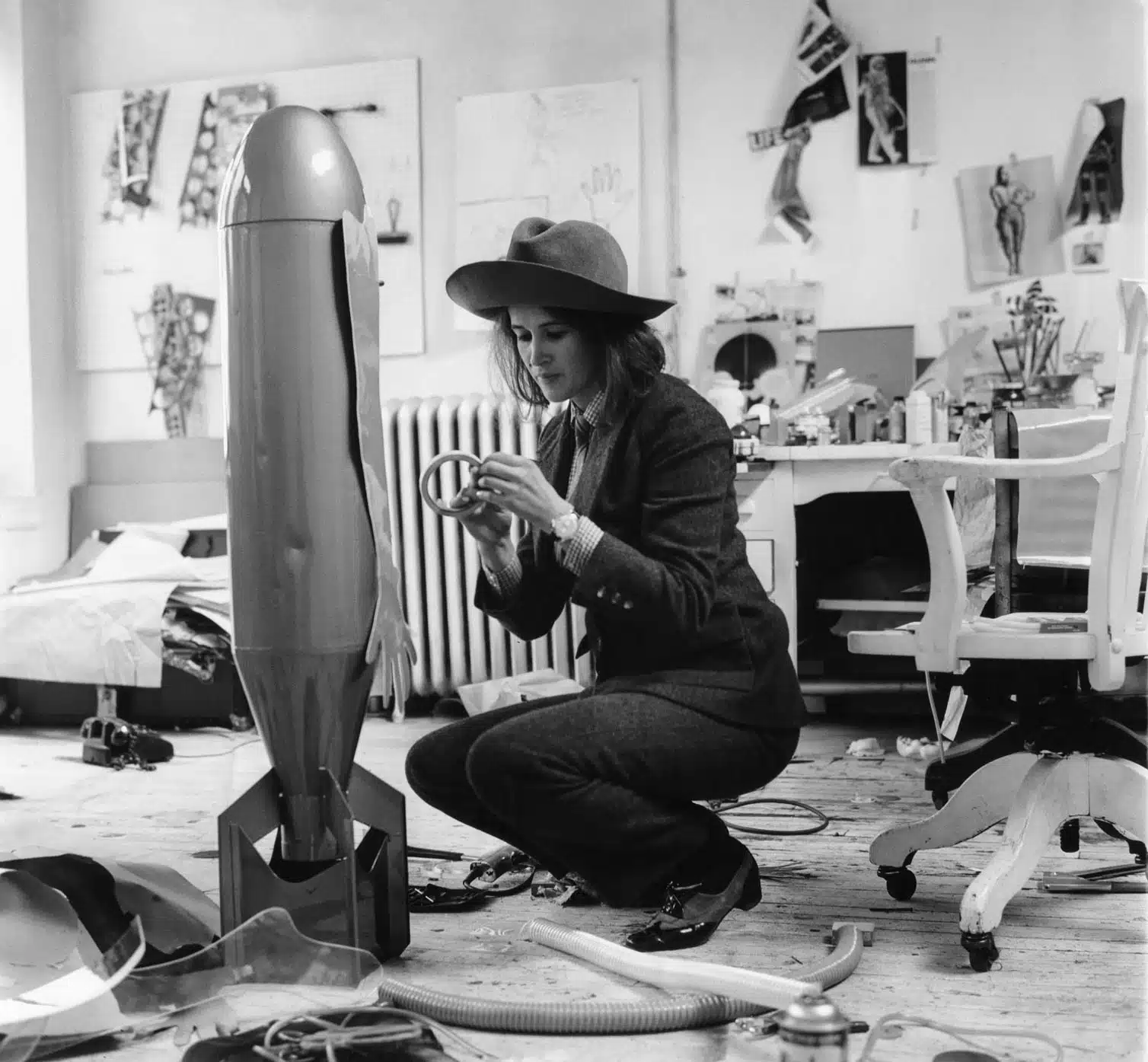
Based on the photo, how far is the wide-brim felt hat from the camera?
176cm

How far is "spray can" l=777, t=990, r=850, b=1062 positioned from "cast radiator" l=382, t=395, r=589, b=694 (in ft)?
8.94

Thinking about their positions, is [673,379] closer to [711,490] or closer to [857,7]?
[711,490]

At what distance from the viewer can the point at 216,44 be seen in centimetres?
436

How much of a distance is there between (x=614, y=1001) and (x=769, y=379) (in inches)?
103

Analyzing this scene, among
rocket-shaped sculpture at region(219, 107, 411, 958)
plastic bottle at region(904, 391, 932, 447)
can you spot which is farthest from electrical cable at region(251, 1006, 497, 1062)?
plastic bottle at region(904, 391, 932, 447)

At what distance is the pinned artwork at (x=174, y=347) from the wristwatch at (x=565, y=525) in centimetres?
304

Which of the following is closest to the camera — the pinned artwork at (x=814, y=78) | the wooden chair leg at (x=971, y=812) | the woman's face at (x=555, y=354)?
the woman's face at (x=555, y=354)

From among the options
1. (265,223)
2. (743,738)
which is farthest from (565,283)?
(743,738)

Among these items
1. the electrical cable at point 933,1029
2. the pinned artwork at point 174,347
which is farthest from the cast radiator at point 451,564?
the electrical cable at point 933,1029

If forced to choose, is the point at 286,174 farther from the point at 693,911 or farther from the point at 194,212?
the point at 194,212

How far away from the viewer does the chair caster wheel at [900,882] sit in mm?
1979

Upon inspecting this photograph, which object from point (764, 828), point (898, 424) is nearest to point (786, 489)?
point (898, 424)

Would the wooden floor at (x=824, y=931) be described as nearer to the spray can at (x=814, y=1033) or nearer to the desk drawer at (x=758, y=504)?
the spray can at (x=814, y=1033)

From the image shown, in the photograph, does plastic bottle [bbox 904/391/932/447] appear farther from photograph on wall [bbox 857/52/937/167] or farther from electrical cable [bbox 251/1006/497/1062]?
electrical cable [bbox 251/1006/497/1062]
